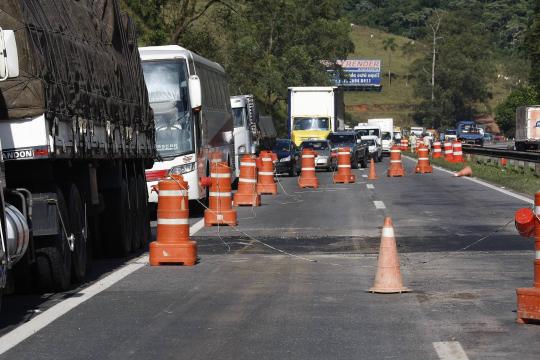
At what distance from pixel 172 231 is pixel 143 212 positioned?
135 inches

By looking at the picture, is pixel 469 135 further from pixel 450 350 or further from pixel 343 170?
pixel 450 350

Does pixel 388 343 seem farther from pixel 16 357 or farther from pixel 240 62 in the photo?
pixel 240 62

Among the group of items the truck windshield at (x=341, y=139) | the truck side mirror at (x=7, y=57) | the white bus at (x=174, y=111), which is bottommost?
the truck windshield at (x=341, y=139)

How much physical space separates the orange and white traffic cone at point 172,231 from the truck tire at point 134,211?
2.04 metres

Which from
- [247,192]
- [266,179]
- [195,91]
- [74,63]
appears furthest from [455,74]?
[74,63]

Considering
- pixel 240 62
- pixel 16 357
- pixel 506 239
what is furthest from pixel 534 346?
pixel 240 62

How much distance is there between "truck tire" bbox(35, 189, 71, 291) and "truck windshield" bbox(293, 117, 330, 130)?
1844 inches

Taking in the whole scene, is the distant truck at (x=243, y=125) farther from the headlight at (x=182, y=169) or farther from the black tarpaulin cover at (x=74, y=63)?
the black tarpaulin cover at (x=74, y=63)

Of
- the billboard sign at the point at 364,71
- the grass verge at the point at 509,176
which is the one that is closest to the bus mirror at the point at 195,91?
the grass verge at the point at 509,176

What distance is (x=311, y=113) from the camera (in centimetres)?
5931

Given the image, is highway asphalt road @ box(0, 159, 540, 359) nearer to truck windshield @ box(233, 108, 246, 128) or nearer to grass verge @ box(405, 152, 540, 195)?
grass verge @ box(405, 152, 540, 195)

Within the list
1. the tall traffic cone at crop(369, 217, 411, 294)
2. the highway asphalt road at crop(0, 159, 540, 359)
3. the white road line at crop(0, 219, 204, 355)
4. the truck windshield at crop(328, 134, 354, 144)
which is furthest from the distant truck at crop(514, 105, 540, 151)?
the tall traffic cone at crop(369, 217, 411, 294)

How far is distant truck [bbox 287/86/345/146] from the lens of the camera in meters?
58.7

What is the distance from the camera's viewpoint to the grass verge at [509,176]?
3309 cm
